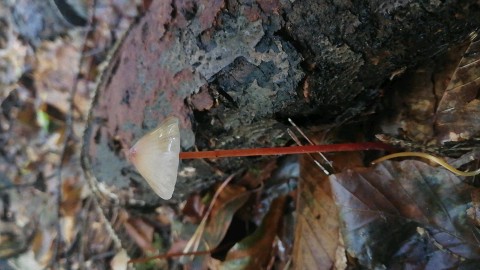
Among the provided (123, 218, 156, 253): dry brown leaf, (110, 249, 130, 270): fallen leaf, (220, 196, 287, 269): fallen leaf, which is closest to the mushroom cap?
(220, 196, 287, 269): fallen leaf

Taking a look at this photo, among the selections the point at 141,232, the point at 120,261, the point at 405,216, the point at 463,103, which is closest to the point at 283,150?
the point at 405,216

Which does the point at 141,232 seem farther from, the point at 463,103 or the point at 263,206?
the point at 463,103

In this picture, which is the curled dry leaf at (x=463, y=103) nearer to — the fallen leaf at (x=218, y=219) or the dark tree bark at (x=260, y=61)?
the dark tree bark at (x=260, y=61)

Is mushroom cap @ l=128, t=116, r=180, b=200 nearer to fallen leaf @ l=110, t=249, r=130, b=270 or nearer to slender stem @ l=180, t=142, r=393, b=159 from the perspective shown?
slender stem @ l=180, t=142, r=393, b=159

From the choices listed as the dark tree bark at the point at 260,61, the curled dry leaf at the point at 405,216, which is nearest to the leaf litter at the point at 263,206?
the curled dry leaf at the point at 405,216

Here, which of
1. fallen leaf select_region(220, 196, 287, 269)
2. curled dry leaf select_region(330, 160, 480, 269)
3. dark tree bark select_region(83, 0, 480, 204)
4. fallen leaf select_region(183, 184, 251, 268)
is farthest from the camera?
fallen leaf select_region(183, 184, 251, 268)

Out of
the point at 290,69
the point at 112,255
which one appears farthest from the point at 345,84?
the point at 112,255
